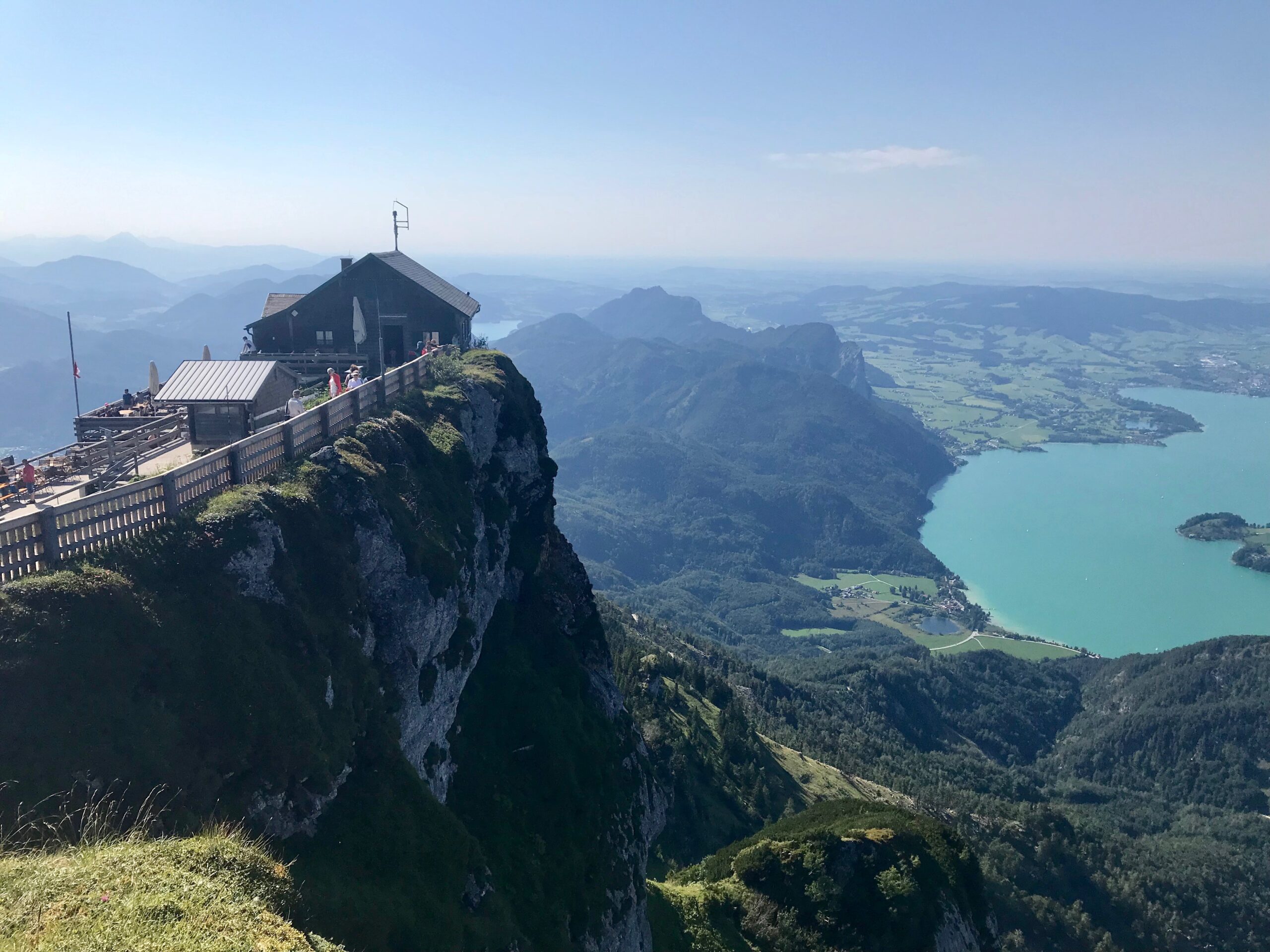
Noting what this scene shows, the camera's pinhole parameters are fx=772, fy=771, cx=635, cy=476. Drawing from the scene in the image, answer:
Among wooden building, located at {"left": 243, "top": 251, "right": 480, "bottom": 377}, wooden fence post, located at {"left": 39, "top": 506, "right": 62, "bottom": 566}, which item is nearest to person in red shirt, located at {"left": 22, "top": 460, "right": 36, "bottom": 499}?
wooden fence post, located at {"left": 39, "top": 506, "right": 62, "bottom": 566}

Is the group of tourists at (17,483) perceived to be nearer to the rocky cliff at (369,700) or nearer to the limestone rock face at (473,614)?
the rocky cliff at (369,700)

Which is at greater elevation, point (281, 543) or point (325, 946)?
point (281, 543)

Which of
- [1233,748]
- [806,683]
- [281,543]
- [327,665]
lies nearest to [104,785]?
[327,665]

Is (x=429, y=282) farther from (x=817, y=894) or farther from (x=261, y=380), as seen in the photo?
(x=817, y=894)

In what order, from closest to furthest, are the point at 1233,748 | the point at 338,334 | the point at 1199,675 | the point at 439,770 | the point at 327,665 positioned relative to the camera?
the point at 327,665
the point at 439,770
the point at 338,334
the point at 1233,748
the point at 1199,675

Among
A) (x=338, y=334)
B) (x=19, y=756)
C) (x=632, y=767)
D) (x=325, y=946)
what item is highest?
(x=338, y=334)

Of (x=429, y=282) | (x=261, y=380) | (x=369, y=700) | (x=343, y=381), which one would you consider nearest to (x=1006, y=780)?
(x=429, y=282)

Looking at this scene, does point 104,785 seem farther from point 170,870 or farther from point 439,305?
point 439,305
